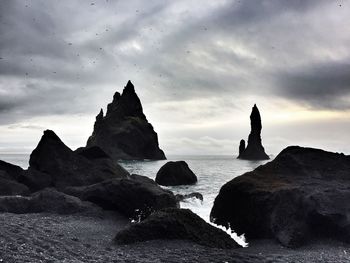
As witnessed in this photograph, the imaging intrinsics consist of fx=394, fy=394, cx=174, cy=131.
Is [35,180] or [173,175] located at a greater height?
[173,175]

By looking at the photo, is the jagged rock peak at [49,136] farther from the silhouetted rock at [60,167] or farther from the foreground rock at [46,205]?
the foreground rock at [46,205]

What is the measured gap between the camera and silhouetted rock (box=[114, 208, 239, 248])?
1449 centimetres

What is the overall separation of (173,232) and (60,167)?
672 inches

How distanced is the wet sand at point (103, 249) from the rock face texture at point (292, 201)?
75cm

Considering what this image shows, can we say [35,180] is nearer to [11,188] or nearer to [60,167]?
[60,167]

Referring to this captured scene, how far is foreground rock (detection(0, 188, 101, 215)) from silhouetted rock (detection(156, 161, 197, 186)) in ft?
95.0

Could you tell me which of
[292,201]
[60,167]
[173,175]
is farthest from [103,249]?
[173,175]

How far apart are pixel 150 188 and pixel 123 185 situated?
60.1 inches

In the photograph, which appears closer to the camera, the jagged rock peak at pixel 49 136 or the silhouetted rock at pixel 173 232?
the silhouetted rock at pixel 173 232

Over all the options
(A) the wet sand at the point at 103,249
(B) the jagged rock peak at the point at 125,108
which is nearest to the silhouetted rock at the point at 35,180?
(A) the wet sand at the point at 103,249

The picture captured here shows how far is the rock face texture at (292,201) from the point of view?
1705 centimetres

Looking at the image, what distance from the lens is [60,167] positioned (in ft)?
96.8

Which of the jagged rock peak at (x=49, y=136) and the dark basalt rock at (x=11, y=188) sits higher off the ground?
the jagged rock peak at (x=49, y=136)

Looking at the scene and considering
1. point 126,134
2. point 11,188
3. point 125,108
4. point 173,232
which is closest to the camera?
point 173,232
